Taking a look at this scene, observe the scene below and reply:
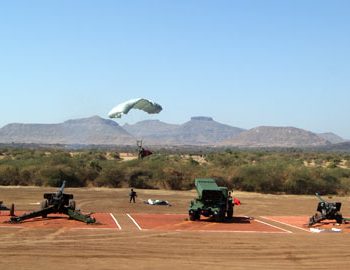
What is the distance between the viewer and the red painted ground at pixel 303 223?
28150mm

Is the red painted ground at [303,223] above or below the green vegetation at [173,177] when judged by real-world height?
below

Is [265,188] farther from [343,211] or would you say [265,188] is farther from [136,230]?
[136,230]

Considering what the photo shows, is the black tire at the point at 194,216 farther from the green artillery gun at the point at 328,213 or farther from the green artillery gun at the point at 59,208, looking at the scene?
the green artillery gun at the point at 328,213

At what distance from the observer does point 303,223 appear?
3036 cm

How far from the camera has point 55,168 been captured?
5375 centimetres

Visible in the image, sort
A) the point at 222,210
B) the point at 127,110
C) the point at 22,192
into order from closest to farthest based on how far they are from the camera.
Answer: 1. the point at 222,210
2. the point at 127,110
3. the point at 22,192

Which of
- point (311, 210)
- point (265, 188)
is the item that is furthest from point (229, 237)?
point (265, 188)

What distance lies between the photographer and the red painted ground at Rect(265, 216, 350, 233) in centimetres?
2815

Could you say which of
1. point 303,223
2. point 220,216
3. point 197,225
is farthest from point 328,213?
point 197,225

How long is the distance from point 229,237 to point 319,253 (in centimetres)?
448

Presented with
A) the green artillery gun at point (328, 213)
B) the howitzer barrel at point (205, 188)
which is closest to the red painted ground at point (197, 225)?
the howitzer barrel at point (205, 188)

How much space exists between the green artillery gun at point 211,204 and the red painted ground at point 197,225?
0.41 meters

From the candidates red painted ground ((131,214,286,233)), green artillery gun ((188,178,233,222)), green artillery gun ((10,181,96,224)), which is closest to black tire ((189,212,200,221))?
green artillery gun ((188,178,233,222))

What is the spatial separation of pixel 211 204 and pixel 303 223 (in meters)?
4.97
